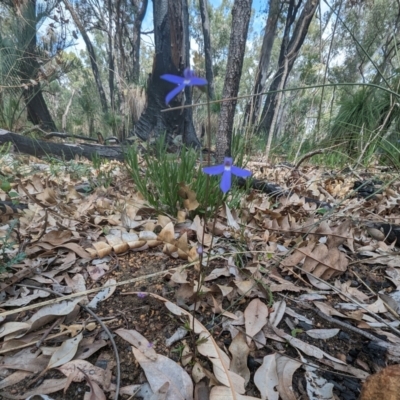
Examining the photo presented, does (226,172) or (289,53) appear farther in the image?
(289,53)

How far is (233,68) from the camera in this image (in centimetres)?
180

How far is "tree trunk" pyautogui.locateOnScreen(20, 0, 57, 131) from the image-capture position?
17.1 ft

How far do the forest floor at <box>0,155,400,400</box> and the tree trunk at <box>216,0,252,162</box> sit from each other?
0.87 m

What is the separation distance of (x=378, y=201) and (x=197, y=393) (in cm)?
143

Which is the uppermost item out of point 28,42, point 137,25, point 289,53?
point 137,25

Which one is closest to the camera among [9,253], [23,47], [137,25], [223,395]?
[223,395]

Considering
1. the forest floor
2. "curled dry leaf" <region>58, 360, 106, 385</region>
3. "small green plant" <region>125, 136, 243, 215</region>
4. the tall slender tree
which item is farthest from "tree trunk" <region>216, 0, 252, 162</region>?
the tall slender tree

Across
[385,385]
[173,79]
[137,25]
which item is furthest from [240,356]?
[137,25]

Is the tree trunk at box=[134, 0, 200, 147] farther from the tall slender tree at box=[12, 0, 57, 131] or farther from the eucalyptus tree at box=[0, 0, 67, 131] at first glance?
the tall slender tree at box=[12, 0, 57, 131]

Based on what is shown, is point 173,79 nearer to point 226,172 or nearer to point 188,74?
point 188,74

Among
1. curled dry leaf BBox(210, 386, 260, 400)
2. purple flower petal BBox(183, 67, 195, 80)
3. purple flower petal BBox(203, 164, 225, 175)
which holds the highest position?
purple flower petal BBox(183, 67, 195, 80)

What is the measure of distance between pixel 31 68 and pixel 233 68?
569 centimetres

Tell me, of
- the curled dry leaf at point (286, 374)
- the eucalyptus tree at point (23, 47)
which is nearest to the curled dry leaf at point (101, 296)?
the curled dry leaf at point (286, 374)

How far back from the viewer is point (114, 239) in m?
1.05
